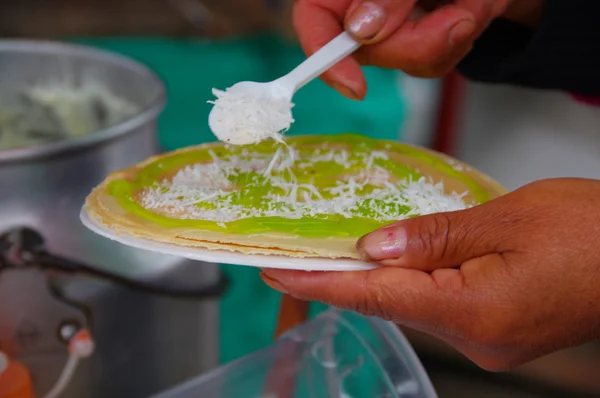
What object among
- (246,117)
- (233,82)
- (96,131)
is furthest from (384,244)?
(233,82)

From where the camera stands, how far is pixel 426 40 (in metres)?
0.70

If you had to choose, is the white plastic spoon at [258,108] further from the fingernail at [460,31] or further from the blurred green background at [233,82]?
the blurred green background at [233,82]

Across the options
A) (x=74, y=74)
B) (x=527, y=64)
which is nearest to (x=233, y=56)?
(x=74, y=74)

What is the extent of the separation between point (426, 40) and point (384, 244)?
30 cm

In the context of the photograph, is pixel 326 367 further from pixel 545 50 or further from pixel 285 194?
pixel 545 50

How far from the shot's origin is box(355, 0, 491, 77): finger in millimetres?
699

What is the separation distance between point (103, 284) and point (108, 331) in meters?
0.05

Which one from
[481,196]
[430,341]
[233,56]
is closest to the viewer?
[481,196]

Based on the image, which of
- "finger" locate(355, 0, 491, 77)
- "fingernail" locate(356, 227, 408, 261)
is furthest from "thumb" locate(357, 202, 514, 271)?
"finger" locate(355, 0, 491, 77)

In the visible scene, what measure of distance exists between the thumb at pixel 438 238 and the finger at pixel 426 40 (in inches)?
9.9

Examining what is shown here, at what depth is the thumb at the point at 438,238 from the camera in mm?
498

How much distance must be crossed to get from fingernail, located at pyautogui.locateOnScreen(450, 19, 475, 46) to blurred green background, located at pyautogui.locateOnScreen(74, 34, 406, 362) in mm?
725

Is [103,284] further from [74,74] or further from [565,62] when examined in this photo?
[565,62]

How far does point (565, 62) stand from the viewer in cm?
83
